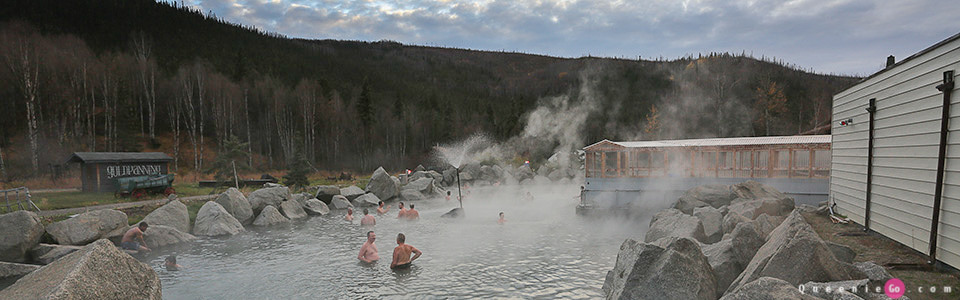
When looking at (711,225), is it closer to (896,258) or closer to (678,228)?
(678,228)

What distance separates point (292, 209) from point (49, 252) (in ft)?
31.4

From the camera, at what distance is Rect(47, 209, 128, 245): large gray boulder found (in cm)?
1423

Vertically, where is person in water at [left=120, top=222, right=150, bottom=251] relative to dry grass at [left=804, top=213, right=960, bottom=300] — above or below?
below

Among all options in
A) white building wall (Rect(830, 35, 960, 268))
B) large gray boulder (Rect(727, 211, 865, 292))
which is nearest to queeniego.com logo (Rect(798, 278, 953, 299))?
large gray boulder (Rect(727, 211, 865, 292))

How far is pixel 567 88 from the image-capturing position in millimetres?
114688

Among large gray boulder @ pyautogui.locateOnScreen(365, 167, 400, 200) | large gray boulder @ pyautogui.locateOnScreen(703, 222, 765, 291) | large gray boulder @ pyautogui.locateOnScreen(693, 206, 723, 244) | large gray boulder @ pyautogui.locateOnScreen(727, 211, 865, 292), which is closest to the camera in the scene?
large gray boulder @ pyautogui.locateOnScreen(727, 211, 865, 292)

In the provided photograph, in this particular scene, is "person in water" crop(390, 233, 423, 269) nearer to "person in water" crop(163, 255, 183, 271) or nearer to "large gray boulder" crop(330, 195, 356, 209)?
"person in water" crop(163, 255, 183, 271)

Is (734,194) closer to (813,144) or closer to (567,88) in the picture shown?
(813,144)

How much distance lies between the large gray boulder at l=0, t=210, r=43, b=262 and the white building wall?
71.5ft

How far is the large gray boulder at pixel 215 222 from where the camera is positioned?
17.5 meters

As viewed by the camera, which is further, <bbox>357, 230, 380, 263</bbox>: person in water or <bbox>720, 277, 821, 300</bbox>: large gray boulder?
<bbox>357, 230, 380, 263</bbox>: person in water

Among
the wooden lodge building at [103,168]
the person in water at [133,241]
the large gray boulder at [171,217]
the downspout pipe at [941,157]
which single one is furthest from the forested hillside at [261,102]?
the downspout pipe at [941,157]

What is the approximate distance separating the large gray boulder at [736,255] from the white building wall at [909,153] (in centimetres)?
266

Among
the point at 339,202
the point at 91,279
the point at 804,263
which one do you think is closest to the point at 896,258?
the point at 804,263
